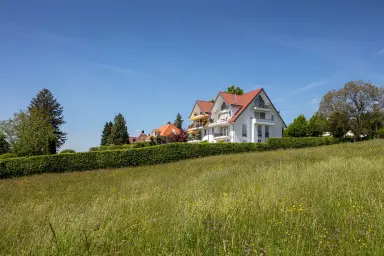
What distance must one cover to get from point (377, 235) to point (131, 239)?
3.09 metres

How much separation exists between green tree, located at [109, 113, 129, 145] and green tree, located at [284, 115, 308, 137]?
155 feet

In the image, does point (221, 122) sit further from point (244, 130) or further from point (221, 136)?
point (244, 130)

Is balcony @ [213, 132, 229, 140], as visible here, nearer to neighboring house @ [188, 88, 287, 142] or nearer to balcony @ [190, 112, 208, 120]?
neighboring house @ [188, 88, 287, 142]

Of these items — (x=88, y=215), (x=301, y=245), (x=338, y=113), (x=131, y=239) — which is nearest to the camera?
(x=301, y=245)

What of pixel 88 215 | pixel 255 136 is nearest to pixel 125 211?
pixel 88 215

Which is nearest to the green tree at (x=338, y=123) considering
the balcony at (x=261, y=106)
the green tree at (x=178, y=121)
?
the balcony at (x=261, y=106)

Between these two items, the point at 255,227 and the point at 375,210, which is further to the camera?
the point at 375,210

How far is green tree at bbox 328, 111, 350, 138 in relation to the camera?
139ft

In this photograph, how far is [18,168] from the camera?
2400 centimetres

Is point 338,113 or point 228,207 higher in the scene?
point 338,113

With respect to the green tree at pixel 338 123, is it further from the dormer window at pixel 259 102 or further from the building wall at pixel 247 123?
the dormer window at pixel 259 102

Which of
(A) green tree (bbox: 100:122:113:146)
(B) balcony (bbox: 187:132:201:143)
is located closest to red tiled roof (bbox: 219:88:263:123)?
(B) balcony (bbox: 187:132:201:143)

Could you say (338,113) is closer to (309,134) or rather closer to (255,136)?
(255,136)

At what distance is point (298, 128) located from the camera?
6062 cm
